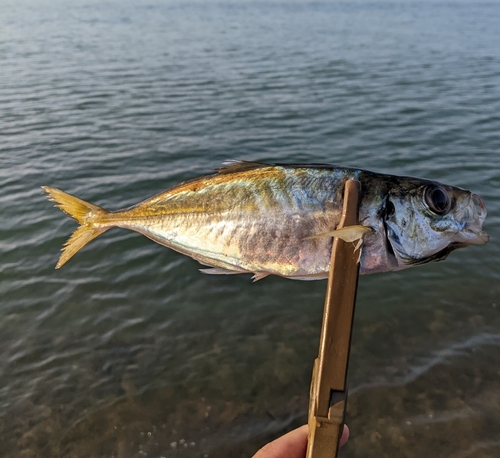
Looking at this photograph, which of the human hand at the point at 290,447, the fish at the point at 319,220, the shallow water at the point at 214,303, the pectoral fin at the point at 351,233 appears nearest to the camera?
the pectoral fin at the point at 351,233

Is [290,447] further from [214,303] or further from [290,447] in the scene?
[214,303]

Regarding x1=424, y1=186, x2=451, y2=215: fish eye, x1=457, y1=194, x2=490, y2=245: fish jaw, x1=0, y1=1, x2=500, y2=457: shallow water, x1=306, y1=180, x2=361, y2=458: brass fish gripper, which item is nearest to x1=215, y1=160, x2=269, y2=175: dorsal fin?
x1=306, y1=180, x2=361, y2=458: brass fish gripper

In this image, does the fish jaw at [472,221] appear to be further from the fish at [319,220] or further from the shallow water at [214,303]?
the shallow water at [214,303]

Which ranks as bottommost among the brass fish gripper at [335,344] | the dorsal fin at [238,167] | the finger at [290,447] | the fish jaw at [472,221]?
the finger at [290,447]

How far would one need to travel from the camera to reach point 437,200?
7.70ft

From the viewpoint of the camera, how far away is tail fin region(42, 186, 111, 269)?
3.14 metres

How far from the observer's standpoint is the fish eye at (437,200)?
2336 mm

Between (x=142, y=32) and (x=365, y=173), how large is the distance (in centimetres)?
3461

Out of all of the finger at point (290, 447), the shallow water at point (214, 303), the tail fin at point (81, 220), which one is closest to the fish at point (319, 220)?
the tail fin at point (81, 220)

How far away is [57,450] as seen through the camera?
211 inches

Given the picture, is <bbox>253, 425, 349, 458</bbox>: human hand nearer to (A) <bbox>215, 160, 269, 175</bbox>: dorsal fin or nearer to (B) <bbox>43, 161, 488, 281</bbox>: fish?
(B) <bbox>43, 161, 488, 281</bbox>: fish

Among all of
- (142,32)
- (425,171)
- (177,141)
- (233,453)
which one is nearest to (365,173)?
(233,453)

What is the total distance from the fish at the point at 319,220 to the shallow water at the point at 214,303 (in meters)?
3.70

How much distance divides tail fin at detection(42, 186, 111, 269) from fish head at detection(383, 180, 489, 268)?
181 centimetres
